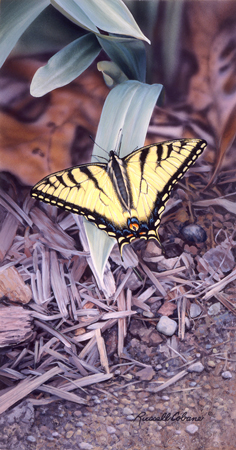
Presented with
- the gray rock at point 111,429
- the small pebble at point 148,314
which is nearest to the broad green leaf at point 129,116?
the small pebble at point 148,314

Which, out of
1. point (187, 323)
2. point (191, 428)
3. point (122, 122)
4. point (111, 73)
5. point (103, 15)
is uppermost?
point (103, 15)

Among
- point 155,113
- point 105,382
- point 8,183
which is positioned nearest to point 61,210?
point 8,183

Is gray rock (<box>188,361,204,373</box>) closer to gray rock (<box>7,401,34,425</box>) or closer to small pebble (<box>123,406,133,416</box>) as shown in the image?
small pebble (<box>123,406,133,416</box>)

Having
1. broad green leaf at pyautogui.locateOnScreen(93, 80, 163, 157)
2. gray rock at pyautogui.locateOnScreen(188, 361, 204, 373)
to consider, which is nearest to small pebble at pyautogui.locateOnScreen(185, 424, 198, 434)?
gray rock at pyautogui.locateOnScreen(188, 361, 204, 373)

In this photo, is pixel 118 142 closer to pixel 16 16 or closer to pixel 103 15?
pixel 103 15

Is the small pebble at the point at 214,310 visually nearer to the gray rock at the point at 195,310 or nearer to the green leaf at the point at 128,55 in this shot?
the gray rock at the point at 195,310

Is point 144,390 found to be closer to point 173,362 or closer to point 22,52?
point 173,362
